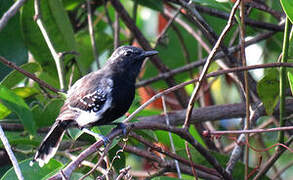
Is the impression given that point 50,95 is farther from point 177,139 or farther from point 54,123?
point 177,139

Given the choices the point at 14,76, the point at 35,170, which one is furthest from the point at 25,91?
the point at 35,170

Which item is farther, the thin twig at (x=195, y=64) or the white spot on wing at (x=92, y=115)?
the thin twig at (x=195, y=64)

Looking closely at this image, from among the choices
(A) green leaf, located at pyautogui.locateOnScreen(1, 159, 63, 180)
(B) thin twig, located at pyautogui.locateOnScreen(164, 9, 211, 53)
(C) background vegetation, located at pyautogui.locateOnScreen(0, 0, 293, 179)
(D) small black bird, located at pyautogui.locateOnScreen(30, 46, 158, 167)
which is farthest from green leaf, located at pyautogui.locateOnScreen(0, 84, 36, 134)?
(B) thin twig, located at pyautogui.locateOnScreen(164, 9, 211, 53)

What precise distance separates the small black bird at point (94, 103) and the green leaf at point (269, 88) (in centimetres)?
80

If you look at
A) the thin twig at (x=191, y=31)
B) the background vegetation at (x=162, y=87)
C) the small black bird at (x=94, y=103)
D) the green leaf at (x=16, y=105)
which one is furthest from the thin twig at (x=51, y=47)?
the thin twig at (x=191, y=31)

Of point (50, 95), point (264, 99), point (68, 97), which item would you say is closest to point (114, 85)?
point (68, 97)

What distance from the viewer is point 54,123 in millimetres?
3434

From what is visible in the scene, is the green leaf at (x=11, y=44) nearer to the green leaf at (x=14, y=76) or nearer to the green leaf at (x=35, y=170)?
the green leaf at (x=14, y=76)

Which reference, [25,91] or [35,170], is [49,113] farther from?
[35,170]

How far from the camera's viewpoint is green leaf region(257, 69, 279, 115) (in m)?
3.14

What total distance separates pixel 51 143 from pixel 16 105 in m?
0.63

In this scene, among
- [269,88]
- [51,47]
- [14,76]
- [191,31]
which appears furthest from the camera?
[191,31]

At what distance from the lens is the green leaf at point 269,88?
→ 10.3 feet

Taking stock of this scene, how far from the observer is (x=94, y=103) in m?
3.42
